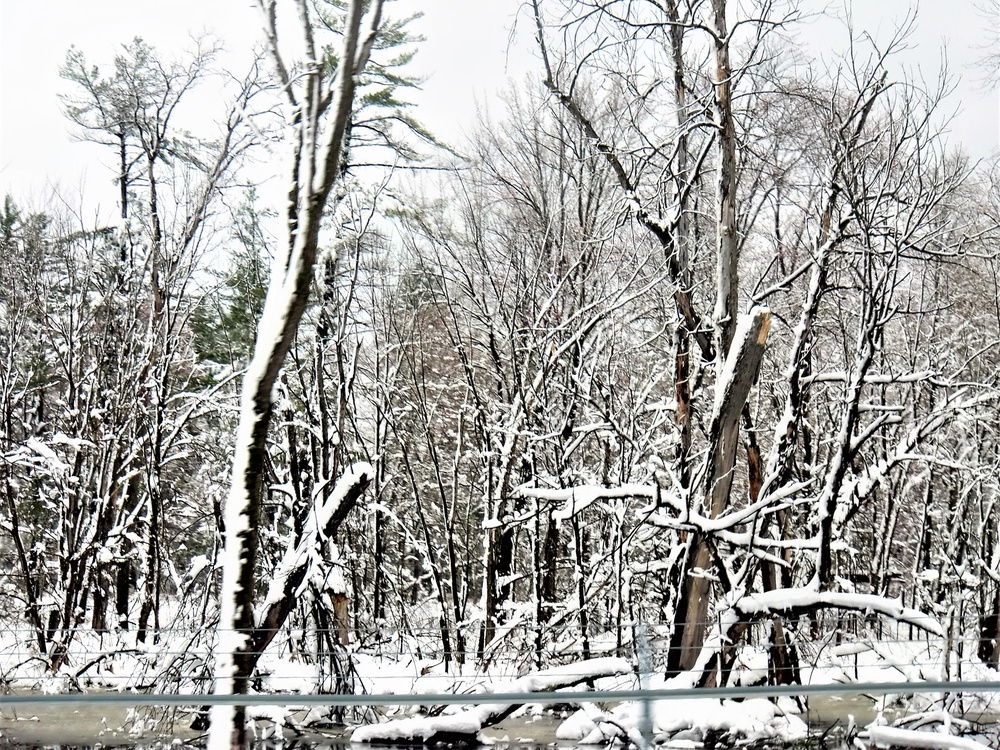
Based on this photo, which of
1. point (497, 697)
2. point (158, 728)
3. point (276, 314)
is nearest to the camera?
point (497, 697)

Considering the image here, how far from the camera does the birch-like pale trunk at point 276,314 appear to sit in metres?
4.96

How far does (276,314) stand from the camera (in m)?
5.42

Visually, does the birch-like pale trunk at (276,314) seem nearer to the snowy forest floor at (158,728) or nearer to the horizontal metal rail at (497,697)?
the snowy forest floor at (158,728)

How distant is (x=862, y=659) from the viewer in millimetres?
8219

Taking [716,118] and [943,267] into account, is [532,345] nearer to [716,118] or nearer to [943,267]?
[716,118]

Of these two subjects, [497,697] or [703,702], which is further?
[703,702]

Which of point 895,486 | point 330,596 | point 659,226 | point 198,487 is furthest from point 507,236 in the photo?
point 198,487

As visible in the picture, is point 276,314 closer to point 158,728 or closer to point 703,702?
point 158,728

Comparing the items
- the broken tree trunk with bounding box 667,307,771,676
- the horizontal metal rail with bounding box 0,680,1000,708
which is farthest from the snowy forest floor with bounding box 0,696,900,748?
the horizontal metal rail with bounding box 0,680,1000,708

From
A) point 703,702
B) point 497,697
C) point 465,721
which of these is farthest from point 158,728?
point 497,697

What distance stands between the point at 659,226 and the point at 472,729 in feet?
16.6

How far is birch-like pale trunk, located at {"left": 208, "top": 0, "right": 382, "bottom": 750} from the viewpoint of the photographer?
4.96 meters

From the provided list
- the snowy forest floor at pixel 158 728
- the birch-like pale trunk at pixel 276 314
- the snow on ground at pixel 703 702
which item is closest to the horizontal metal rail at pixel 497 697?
the birch-like pale trunk at pixel 276 314

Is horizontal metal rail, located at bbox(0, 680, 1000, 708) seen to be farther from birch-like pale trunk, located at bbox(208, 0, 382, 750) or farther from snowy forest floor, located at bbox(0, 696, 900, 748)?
snowy forest floor, located at bbox(0, 696, 900, 748)
